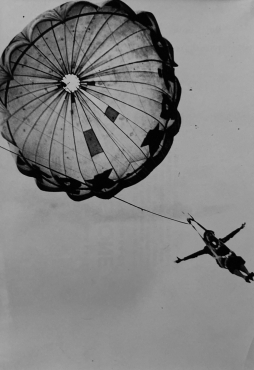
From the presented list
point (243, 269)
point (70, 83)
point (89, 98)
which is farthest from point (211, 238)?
point (70, 83)

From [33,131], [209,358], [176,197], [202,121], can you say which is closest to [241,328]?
[209,358]

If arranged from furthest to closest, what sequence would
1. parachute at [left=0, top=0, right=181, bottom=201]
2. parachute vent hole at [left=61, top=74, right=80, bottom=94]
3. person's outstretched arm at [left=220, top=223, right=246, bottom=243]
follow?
person's outstretched arm at [left=220, top=223, right=246, bottom=243] → parachute vent hole at [left=61, top=74, right=80, bottom=94] → parachute at [left=0, top=0, right=181, bottom=201]

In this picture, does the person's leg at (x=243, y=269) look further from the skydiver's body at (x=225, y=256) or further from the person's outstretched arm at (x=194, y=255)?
the person's outstretched arm at (x=194, y=255)

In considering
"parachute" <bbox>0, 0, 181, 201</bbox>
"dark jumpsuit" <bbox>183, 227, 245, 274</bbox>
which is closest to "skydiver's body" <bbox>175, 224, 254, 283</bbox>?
"dark jumpsuit" <bbox>183, 227, 245, 274</bbox>

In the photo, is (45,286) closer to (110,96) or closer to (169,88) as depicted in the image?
(110,96)

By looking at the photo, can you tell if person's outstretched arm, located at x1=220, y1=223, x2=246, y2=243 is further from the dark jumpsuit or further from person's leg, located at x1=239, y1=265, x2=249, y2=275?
person's leg, located at x1=239, y1=265, x2=249, y2=275

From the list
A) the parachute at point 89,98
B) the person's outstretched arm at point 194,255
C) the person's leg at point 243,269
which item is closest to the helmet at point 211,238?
the person's outstretched arm at point 194,255

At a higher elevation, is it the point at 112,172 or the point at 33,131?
the point at 33,131
